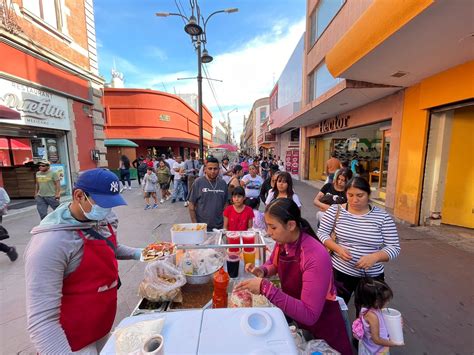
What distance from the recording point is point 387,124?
23.7 ft

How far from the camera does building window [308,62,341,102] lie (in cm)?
939

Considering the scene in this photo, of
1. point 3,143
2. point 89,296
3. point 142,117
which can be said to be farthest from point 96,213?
point 142,117

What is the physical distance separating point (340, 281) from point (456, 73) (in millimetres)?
5247

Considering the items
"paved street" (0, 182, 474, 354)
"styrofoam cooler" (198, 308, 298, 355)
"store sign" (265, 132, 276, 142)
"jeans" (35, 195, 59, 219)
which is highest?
"store sign" (265, 132, 276, 142)

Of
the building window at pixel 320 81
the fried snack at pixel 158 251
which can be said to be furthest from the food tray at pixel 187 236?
the building window at pixel 320 81

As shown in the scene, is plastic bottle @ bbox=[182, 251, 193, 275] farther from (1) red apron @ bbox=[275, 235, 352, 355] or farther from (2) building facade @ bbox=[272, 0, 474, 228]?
(2) building facade @ bbox=[272, 0, 474, 228]

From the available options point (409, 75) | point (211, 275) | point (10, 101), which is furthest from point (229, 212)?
point (10, 101)

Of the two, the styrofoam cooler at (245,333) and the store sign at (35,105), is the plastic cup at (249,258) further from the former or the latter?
the store sign at (35,105)

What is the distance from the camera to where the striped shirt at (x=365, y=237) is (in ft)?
6.93

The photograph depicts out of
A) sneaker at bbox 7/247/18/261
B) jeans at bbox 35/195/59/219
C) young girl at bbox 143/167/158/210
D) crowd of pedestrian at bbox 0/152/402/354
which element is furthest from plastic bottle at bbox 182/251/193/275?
young girl at bbox 143/167/158/210

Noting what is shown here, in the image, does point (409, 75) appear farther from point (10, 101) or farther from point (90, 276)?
point (10, 101)

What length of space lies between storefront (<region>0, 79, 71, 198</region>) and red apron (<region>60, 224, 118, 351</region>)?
8204mm

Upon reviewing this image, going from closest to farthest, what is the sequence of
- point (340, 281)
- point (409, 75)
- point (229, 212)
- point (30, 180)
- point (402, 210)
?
point (340, 281)
point (229, 212)
point (409, 75)
point (402, 210)
point (30, 180)

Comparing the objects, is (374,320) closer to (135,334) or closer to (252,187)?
(135,334)
